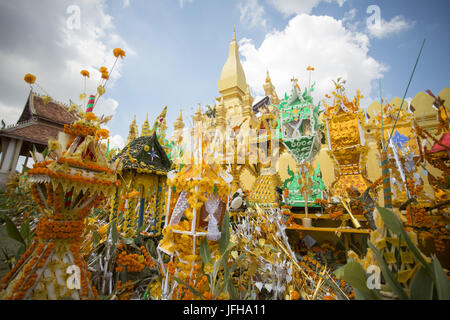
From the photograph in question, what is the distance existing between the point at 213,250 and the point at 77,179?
1.96 metres

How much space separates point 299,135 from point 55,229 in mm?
6124

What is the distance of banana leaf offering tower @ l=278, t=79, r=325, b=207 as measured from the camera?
597 centimetres

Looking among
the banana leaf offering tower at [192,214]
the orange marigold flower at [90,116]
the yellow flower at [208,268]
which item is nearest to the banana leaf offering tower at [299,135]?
the banana leaf offering tower at [192,214]

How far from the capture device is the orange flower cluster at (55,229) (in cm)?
230

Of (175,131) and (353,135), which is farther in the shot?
(175,131)

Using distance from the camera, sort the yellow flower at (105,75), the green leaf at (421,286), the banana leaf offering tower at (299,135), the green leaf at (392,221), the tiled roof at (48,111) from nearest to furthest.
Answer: the green leaf at (421,286) < the green leaf at (392,221) < the yellow flower at (105,75) < the banana leaf offering tower at (299,135) < the tiled roof at (48,111)

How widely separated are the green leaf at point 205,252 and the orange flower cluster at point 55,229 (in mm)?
1575

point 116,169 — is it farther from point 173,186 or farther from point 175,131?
point 175,131

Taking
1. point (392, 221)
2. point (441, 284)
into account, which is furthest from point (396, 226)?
point (441, 284)

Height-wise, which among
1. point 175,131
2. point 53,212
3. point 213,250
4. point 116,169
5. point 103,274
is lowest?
point 103,274

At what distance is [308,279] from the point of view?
299 centimetres

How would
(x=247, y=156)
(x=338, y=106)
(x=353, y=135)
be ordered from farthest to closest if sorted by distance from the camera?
(x=247, y=156), (x=338, y=106), (x=353, y=135)

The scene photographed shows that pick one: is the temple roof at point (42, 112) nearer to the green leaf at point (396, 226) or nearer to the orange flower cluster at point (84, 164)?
the orange flower cluster at point (84, 164)
